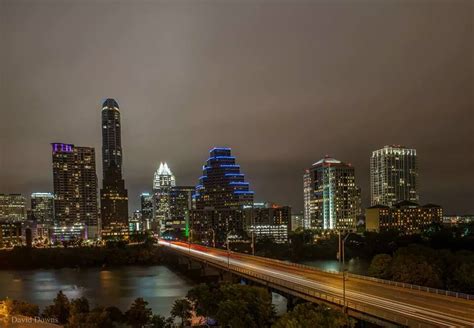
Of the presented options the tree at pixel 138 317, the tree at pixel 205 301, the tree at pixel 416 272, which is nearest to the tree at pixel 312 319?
the tree at pixel 205 301

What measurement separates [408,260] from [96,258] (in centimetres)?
9113

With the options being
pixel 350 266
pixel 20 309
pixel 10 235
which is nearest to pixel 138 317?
pixel 20 309

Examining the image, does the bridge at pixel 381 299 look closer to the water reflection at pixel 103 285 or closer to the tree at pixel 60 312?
the water reflection at pixel 103 285

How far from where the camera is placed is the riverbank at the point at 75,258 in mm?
120312

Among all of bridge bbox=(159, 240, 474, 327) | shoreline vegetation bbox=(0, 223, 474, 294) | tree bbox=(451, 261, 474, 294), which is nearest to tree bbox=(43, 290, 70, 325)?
bridge bbox=(159, 240, 474, 327)

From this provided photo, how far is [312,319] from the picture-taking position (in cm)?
2689

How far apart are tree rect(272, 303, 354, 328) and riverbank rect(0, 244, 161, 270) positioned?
100519mm

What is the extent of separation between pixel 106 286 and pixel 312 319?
57.4m

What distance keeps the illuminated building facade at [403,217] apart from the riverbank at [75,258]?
88679 millimetres

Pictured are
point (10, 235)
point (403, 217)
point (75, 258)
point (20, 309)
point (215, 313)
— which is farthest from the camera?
point (403, 217)

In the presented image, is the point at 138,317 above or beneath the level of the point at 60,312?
beneath

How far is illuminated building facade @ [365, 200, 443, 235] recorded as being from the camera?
6985 inches

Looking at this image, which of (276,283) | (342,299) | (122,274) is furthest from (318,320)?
(122,274)

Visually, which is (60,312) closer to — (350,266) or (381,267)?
(381,267)
